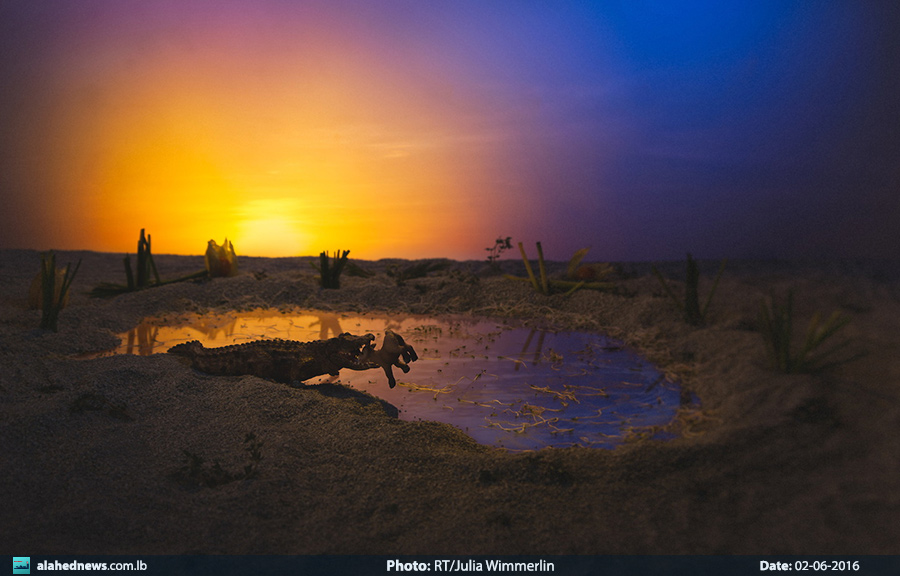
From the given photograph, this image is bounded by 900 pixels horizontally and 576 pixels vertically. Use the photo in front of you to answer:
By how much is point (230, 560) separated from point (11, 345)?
4.24 metres

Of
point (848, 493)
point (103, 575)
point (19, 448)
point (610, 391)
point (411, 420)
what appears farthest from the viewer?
point (610, 391)

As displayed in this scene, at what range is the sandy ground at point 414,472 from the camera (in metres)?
2.17

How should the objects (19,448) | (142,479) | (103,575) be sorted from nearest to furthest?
(103,575)
(142,479)
(19,448)

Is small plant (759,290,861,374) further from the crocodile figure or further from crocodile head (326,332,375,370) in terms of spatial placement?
crocodile head (326,332,375,370)

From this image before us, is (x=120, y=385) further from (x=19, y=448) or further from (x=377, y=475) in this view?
(x=377, y=475)

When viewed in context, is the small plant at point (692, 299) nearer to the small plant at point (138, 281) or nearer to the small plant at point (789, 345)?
the small plant at point (789, 345)

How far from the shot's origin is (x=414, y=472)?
2.76 metres

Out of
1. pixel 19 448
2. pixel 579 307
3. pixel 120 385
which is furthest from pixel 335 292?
pixel 19 448

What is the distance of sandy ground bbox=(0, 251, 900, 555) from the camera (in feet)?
7.13

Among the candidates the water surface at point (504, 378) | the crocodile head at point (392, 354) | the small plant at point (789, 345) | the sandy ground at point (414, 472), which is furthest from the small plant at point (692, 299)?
the crocodile head at point (392, 354)

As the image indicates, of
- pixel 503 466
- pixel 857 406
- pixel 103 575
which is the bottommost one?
pixel 103 575

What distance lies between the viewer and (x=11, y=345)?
195 inches

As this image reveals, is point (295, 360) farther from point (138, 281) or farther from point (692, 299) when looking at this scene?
point (138, 281)

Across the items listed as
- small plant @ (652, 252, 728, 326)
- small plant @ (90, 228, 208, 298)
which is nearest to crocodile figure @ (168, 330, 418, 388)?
small plant @ (652, 252, 728, 326)
